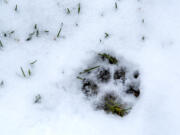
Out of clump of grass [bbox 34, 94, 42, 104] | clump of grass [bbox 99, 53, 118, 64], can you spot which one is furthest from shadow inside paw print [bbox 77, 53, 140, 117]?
clump of grass [bbox 34, 94, 42, 104]

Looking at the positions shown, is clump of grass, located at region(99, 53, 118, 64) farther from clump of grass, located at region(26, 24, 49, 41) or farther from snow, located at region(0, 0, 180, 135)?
clump of grass, located at region(26, 24, 49, 41)

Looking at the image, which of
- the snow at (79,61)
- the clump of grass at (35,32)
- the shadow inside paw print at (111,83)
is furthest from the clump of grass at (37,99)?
the clump of grass at (35,32)

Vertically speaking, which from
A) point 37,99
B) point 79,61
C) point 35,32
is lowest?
point 37,99

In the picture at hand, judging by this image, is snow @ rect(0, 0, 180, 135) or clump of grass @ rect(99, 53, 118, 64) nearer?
snow @ rect(0, 0, 180, 135)

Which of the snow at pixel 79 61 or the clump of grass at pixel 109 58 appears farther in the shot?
the clump of grass at pixel 109 58

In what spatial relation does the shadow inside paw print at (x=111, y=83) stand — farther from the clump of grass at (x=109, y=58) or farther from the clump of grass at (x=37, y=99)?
the clump of grass at (x=37, y=99)

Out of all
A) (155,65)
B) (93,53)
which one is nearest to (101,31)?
(93,53)

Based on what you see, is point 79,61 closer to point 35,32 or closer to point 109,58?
point 109,58

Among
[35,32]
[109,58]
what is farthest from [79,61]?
[35,32]

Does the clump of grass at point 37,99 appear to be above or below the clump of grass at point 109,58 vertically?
below
